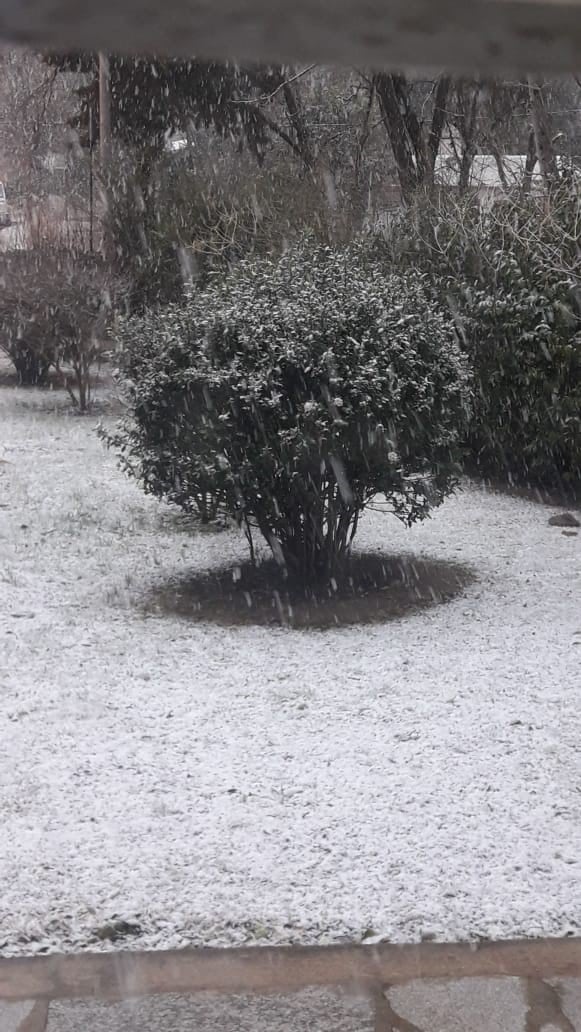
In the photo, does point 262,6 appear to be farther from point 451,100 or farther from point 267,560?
point 451,100

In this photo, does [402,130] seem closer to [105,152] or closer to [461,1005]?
[105,152]

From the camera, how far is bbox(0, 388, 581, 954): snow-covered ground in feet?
10.1

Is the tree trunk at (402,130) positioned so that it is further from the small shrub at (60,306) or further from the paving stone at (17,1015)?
the paving stone at (17,1015)

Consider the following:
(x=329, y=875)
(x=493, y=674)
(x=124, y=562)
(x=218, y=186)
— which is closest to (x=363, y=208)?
(x=218, y=186)

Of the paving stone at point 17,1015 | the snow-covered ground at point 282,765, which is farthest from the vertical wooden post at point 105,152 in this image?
the paving stone at point 17,1015

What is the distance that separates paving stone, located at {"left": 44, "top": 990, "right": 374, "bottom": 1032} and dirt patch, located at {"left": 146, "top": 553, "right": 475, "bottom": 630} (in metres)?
3.01

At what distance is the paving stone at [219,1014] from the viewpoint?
8.36 ft

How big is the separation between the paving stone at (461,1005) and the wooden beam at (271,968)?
40 mm

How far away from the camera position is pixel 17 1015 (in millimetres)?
2578

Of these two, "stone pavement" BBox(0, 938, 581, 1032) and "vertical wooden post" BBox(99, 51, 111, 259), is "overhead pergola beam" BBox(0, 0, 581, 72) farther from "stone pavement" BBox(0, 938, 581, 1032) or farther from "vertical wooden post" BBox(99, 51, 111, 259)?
"vertical wooden post" BBox(99, 51, 111, 259)

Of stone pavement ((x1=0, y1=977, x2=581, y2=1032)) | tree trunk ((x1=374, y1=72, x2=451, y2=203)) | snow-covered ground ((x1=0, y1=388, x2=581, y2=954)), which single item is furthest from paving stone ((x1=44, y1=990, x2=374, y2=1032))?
tree trunk ((x1=374, y1=72, x2=451, y2=203))

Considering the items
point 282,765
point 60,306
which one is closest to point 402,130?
point 60,306

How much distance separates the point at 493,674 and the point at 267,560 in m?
1.99

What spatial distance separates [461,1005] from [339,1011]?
0.29 metres
